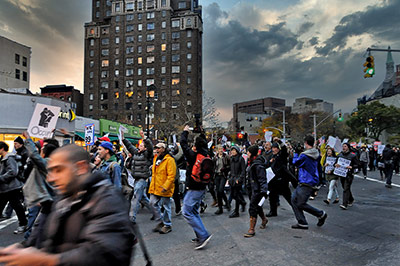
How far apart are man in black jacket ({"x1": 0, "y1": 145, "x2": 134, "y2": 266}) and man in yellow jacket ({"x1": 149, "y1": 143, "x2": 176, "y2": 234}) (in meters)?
4.56

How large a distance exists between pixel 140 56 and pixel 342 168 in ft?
246

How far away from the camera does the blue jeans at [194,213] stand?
5.49 meters

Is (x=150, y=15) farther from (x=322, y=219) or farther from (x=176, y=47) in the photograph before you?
(x=322, y=219)

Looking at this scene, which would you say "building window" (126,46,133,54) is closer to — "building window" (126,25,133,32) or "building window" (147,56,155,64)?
"building window" (126,25,133,32)

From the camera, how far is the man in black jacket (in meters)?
1.60

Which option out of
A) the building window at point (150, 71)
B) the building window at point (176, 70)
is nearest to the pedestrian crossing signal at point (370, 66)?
the building window at point (176, 70)

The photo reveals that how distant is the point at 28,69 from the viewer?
47.2 meters

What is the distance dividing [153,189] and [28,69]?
48.5m

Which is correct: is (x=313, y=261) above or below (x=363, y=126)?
below

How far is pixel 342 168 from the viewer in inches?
380

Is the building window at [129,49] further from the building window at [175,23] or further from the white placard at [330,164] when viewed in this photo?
the white placard at [330,164]

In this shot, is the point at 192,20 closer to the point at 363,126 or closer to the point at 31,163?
the point at 363,126

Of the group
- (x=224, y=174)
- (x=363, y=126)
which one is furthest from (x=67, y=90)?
(x=224, y=174)

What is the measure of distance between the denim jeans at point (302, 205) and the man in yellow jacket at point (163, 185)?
8.70 ft
